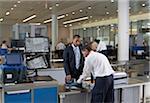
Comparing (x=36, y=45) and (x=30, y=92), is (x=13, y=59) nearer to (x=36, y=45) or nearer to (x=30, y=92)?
(x=30, y=92)

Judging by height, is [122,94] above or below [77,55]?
below

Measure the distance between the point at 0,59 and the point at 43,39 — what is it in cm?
113

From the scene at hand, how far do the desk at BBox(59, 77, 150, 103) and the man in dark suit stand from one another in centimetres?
54

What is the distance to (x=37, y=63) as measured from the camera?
11.7ft

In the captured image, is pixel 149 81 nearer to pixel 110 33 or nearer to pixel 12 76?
pixel 12 76

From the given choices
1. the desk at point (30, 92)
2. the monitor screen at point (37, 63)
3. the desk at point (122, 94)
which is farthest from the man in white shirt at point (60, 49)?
the desk at point (30, 92)

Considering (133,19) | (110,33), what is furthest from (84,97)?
(110,33)

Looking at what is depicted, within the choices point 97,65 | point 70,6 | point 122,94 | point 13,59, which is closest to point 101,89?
point 97,65

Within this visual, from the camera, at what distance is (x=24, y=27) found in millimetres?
6484

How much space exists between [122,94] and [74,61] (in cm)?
88

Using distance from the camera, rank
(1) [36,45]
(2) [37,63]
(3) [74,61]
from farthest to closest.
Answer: (1) [36,45]
(3) [74,61]
(2) [37,63]

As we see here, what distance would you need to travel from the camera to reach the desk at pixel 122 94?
3.26 m

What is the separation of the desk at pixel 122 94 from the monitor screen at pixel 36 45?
116 cm

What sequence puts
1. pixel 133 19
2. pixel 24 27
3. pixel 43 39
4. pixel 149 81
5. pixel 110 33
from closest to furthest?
pixel 149 81
pixel 43 39
pixel 24 27
pixel 133 19
pixel 110 33
